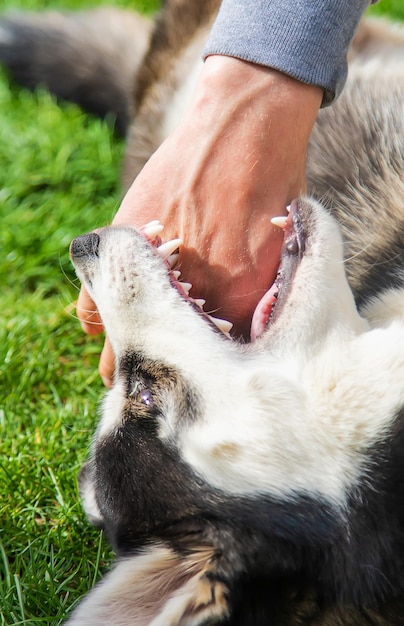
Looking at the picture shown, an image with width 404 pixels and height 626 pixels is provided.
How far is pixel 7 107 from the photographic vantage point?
454cm

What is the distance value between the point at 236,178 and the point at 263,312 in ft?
1.42

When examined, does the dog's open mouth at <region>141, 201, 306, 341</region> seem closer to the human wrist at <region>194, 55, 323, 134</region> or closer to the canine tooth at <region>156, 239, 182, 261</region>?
the canine tooth at <region>156, 239, 182, 261</region>

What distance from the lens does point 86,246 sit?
244 centimetres

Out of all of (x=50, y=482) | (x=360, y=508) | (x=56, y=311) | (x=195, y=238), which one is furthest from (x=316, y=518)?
(x=56, y=311)

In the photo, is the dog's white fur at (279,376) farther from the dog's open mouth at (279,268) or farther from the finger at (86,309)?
the finger at (86,309)

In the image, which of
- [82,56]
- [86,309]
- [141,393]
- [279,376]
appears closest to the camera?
[279,376]

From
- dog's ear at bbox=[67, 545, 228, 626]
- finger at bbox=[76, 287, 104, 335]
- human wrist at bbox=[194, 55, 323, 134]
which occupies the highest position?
human wrist at bbox=[194, 55, 323, 134]

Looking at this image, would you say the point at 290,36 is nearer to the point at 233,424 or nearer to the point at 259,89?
the point at 259,89

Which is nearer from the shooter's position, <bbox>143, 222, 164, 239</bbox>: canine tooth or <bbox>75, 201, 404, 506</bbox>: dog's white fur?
<bbox>75, 201, 404, 506</bbox>: dog's white fur

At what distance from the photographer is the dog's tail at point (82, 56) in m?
4.46

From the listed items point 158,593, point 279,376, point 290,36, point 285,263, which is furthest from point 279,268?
point 158,593

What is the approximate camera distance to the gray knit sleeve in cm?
238

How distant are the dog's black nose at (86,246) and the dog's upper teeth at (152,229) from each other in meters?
0.16

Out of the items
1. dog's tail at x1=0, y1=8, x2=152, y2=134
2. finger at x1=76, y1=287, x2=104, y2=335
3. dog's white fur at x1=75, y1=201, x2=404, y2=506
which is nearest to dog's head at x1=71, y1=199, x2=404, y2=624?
dog's white fur at x1=75, y1=201, x2=404, y2=506
